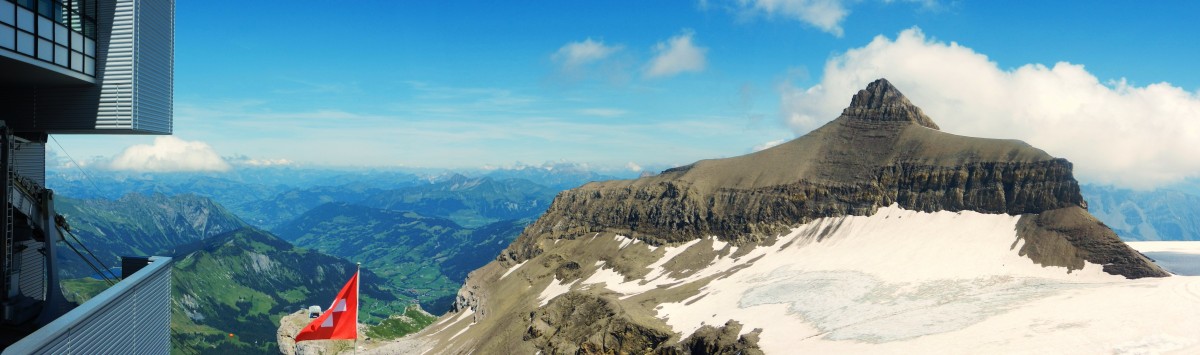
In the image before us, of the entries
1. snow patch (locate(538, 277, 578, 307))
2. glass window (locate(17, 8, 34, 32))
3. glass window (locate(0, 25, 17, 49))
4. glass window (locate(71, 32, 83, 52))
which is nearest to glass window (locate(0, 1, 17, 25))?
glass window (locate(0, 25, 17, 49))

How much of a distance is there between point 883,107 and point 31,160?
164479 millimetres

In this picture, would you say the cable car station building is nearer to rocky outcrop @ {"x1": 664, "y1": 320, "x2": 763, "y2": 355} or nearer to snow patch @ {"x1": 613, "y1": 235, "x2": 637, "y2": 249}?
rocky outcrop @ {"x1": 664, "y1": 320, "x2": 763, "y2": 355}

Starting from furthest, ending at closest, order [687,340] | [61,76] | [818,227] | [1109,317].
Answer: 1. [818,227]
2. [687,340]
3. [1109,317]
4. [61,76]

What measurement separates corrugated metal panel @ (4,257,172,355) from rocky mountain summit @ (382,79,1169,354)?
57647mm

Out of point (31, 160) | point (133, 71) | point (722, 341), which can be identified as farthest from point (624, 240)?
point (133, 71)

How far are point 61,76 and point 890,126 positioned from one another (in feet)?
526

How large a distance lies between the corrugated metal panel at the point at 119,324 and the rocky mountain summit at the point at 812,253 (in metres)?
57.6

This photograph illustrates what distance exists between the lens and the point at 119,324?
64.5 ft

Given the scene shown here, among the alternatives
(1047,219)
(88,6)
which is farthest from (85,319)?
(1047,219)

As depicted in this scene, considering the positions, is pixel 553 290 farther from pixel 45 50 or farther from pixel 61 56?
pixel 45 50

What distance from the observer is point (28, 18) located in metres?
17.2

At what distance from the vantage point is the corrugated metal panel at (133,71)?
70.0 feet

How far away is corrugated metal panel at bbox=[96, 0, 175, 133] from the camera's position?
21.3m

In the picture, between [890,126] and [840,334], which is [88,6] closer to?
[840,334]
